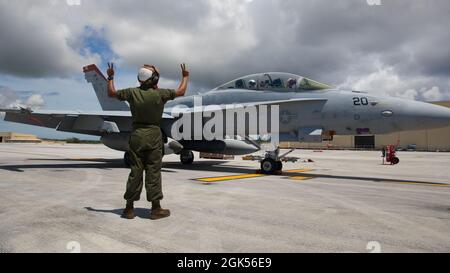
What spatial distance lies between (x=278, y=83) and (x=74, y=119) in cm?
846

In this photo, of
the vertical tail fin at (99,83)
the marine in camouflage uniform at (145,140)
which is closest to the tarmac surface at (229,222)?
the marine in camouflage uniform at (145,140)

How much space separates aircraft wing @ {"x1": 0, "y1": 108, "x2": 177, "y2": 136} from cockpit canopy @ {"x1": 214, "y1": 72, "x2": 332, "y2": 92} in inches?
143

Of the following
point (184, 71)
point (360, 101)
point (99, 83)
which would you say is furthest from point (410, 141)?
point (184, 71)

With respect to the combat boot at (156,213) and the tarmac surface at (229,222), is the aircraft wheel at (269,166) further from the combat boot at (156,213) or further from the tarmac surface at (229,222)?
the combat boot at (156,213)

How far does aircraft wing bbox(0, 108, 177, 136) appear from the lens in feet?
40.3

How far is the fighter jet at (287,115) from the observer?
9.22 meters

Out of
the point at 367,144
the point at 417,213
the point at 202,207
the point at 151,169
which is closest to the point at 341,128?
the point at 417,213

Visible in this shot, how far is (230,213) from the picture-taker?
4824mm

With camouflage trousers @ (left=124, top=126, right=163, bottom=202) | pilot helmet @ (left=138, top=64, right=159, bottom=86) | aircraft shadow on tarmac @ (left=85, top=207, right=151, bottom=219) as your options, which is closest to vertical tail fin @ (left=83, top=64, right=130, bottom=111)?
aircraft shadow on tarmac @ (left=85, top=207, right=151, bottom=219)

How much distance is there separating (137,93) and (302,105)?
23.8 ft

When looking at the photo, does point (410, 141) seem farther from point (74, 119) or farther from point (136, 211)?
point (136, 211)

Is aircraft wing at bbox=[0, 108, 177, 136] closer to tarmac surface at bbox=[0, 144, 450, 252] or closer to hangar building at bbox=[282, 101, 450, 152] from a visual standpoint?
tarmac surface at bbox=[0, 144, 450, 252]
